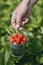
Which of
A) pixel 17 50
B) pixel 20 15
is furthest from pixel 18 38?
pixel 20 15

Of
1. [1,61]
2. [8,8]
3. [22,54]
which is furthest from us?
[8,8]

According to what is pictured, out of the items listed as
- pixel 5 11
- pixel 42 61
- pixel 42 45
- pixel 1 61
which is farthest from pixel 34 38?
pixel 5 11

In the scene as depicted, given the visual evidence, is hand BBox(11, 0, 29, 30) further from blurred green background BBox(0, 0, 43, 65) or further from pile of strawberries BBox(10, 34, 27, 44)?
blurred green background BBox(0, 0, 43, 65)

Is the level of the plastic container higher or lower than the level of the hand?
lower

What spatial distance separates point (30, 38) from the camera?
12.2 feet

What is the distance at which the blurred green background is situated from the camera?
11.4 ft

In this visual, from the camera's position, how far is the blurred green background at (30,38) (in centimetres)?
348

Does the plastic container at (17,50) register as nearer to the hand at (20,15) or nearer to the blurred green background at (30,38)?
the blurred green background at (30,38)

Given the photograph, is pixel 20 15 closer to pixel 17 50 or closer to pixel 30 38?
pixel 17 50

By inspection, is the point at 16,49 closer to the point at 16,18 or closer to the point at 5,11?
the point at 16,18

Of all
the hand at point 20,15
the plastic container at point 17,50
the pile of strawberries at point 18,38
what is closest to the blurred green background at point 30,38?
the plastic container at point 17,50

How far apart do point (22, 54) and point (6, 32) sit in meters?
0.62

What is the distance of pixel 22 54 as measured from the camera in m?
3.55

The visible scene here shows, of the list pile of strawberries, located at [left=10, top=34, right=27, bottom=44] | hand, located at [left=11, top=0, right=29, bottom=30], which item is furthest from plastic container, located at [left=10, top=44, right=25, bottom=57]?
hand, located at [left=11, top=0, right=29, bottom=30]
